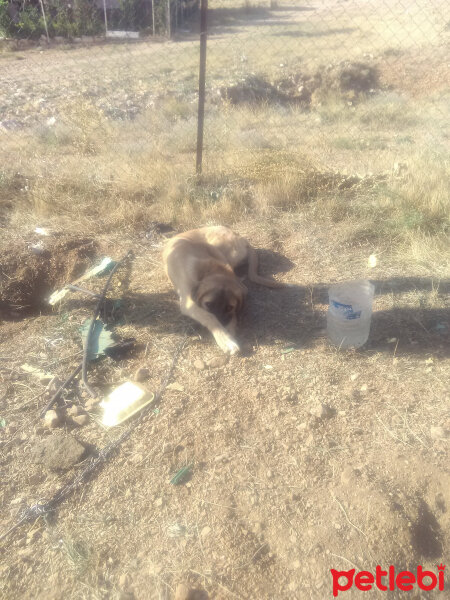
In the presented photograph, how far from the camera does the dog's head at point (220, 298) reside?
11.3ft

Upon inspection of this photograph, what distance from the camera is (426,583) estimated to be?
1.95 meters

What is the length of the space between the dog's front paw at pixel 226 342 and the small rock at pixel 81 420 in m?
1.13

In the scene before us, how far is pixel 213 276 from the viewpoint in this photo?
368cm

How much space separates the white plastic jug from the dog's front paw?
30.2 inches

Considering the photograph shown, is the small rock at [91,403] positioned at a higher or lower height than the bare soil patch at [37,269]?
higher

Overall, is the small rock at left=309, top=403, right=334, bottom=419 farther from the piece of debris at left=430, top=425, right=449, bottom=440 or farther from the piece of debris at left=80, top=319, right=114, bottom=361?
the piece of debris at left=80, top=319, right=114, bottom=361

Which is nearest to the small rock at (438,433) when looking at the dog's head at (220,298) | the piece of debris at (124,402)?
the dog's head at (220,298)

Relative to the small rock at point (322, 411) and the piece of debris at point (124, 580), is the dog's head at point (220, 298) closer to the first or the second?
the small rock at point (322, 411)

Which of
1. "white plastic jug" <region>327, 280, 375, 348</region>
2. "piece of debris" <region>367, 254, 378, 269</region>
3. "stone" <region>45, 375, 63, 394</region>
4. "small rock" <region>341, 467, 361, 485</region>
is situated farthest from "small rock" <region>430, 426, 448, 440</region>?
"stone" <region>45, 375, 63, 394</region>

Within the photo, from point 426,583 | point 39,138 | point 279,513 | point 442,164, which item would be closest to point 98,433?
Result: point 279,513

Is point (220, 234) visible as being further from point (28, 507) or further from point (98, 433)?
point (28, 507)

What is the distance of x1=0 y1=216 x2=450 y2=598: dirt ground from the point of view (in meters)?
1.99

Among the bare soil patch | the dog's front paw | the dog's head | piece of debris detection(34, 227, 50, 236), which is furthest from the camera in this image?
piece of debris detection(34, 227, 50, 236)

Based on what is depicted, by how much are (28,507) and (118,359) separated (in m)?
1.22
